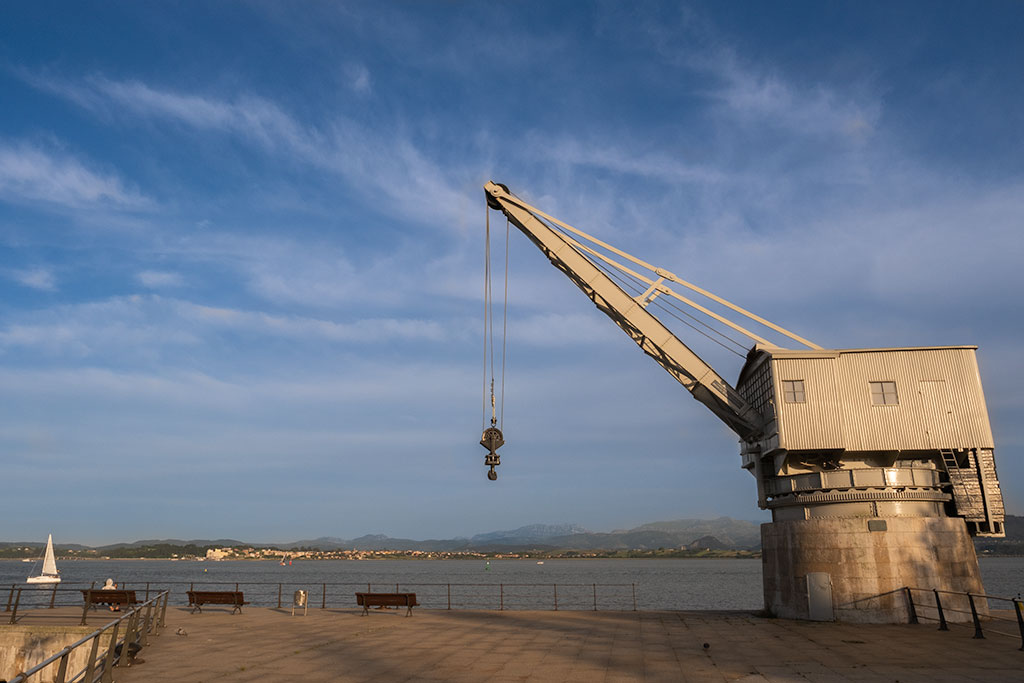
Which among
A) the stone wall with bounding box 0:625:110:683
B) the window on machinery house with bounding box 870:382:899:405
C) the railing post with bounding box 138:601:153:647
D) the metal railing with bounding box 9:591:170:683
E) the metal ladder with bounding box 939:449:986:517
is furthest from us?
the window on machinery house with bounding box 870:382:899:405

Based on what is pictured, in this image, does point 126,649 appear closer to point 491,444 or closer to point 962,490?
point 491,444

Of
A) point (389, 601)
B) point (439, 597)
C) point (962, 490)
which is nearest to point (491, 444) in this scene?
point (389, 601)

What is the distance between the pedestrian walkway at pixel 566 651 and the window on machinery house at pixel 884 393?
730 cm

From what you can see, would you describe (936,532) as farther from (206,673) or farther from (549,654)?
(206,673)

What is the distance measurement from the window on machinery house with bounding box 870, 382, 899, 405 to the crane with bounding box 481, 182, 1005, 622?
0.03 metres

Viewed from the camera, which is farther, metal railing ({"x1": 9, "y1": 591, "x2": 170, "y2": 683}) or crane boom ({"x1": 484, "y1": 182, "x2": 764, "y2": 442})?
crane boom ({"x1": 484, "y1": 182, "x2": 764, "y2": 442})

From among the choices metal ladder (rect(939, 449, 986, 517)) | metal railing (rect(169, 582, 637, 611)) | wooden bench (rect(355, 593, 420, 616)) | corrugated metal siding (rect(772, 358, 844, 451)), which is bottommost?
metal railing (rect(169, 582, 637, 611))

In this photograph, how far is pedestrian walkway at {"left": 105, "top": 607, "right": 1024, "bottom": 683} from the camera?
45.1 ft

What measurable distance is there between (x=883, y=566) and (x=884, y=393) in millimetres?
5806

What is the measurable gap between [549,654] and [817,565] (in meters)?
12.0

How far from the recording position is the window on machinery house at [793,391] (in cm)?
2492

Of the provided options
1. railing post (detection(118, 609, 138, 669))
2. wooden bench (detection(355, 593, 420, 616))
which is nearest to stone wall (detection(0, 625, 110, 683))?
railing post (detection(118, 609, 138, 669))

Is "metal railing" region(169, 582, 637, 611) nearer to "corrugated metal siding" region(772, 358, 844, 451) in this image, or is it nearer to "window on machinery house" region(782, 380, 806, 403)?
"corrugated metal siding" region(772, 358, 844, 451)

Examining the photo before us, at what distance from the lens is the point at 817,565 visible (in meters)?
24.0
